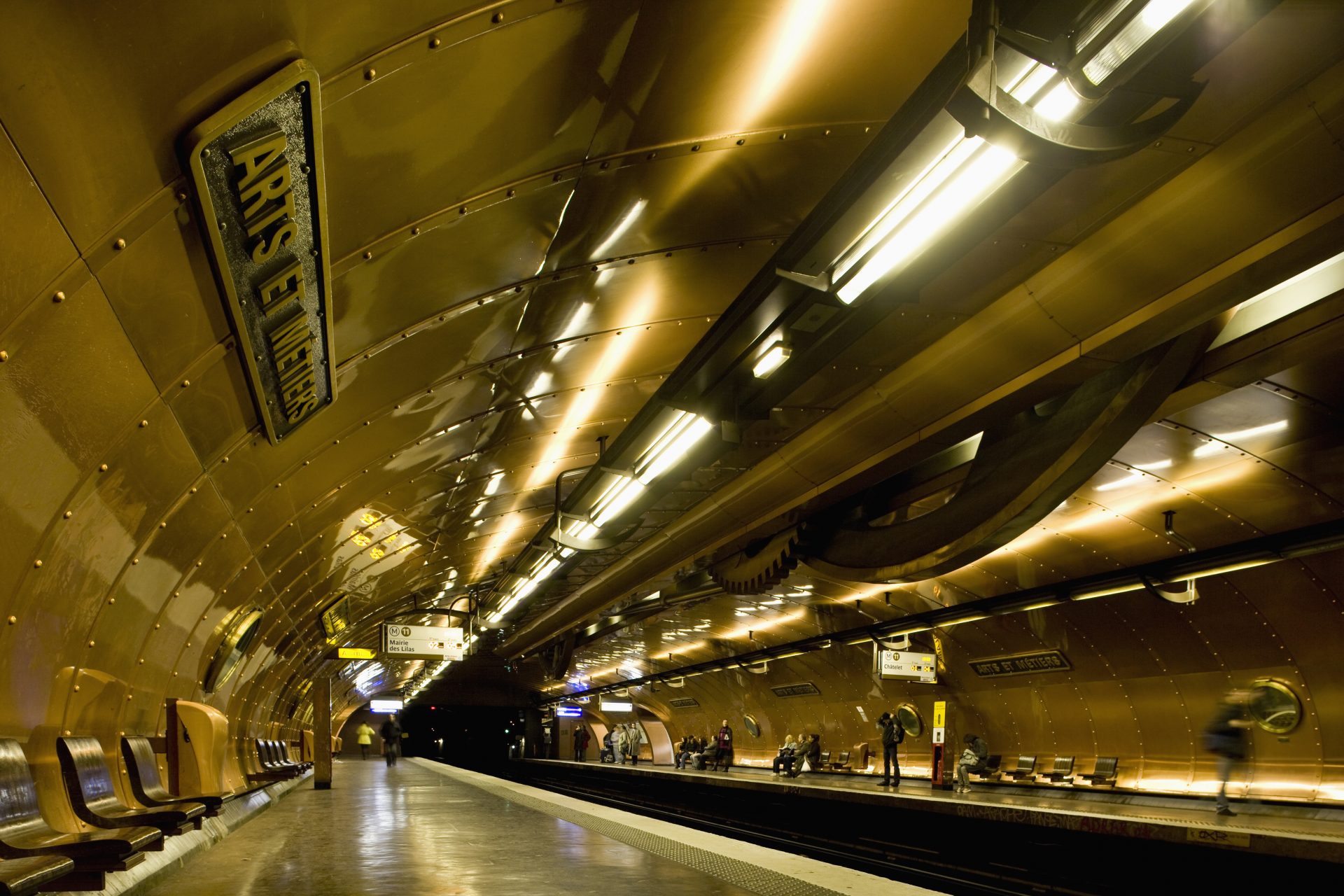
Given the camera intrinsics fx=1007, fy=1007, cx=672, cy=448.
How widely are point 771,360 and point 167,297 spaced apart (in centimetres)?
334

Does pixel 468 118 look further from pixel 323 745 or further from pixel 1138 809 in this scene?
pixel 323 745

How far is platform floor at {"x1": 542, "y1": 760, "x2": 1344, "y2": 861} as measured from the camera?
31.3 feet

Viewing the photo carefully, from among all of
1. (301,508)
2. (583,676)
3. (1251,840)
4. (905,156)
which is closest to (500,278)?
(905,156)

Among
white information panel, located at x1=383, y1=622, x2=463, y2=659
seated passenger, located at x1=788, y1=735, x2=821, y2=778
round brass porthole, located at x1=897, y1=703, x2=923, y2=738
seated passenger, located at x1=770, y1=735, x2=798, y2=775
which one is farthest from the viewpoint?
seated passenger, located at x1=770, y1=735, x2=798, y2=775

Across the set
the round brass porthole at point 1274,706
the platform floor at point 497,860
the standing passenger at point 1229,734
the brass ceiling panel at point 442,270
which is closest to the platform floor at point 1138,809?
the standing passenger at point 1229,734

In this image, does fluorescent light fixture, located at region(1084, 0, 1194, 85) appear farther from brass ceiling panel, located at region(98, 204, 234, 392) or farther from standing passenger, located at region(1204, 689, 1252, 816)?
standing passenger, located at region(1204, 689, 1252, 816)

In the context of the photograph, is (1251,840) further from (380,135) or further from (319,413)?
(380,135)

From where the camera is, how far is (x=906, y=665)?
17.8 meters

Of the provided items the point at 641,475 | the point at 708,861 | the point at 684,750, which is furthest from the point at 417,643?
the point at 684,750

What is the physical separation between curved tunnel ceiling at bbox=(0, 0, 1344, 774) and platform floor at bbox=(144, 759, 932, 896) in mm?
1384

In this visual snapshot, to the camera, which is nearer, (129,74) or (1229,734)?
(129,74)

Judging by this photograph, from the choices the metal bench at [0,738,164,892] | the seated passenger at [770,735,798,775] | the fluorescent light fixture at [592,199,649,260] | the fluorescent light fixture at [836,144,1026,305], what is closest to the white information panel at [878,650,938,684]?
the seated passenger at [770,735,798,775]

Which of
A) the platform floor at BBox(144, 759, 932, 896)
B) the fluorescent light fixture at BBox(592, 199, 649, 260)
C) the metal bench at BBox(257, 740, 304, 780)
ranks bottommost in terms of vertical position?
the metal bench at BBox(257, 740, 304, 780)

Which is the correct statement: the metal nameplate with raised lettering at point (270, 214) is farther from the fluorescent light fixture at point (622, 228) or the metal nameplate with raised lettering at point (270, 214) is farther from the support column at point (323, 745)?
the support column at point (323, 745)
